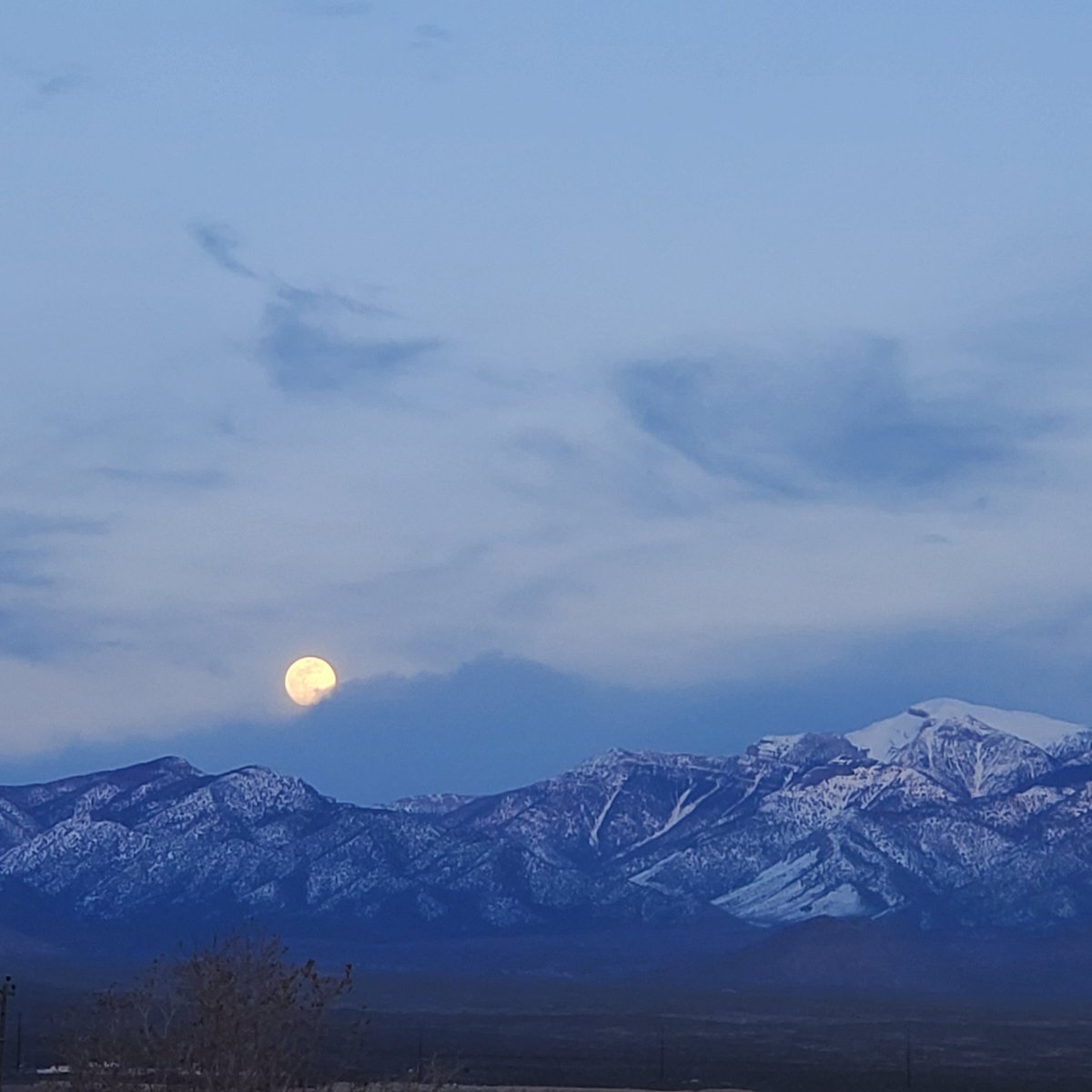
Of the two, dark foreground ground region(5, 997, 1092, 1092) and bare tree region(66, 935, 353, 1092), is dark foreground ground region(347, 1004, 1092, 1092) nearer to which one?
dark foreground ground region(5, 997, 1092, 1092)

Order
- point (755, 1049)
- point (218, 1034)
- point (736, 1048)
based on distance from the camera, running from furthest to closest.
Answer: point (736, 1048), point (755, 1049), point (218, 1034)

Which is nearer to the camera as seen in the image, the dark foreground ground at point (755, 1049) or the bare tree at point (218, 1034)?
the bare tree at point (218, 1034)

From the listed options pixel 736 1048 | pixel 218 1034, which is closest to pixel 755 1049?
pixel 736 1048

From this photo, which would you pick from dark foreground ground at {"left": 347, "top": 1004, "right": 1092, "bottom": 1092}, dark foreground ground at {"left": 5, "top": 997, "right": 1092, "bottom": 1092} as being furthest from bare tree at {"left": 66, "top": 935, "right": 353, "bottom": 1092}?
dark foreground ground at {"left": 347, "top": 1004, "right": 1092, "bottom": 1092}

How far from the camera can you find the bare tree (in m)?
19.5

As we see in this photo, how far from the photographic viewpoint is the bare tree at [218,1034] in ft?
63.9

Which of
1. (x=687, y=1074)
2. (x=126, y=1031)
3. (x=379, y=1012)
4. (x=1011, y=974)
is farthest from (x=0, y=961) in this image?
(x=126, y=1031)

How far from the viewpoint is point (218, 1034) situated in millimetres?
19531

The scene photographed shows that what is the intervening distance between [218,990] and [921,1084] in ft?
184

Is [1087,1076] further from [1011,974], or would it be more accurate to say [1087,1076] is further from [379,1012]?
[1011,974]

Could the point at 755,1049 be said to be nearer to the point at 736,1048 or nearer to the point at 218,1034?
the point at 736,1048

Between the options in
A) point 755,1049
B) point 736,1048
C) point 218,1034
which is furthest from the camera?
point 736,1048

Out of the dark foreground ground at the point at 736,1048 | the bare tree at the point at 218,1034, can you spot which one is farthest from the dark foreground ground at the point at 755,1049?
the bare tree at the point at 218,1034

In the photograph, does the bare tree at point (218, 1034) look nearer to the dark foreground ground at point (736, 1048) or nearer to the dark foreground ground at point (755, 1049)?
the dark foreground ground at point (736, 1048)
